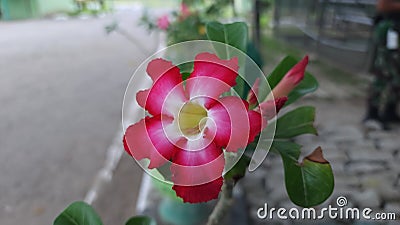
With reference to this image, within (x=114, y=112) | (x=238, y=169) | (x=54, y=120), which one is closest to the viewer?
(x=238, y=169)

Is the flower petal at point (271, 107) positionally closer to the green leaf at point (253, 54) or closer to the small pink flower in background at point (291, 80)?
the small pink flower in background at point (291, 80)

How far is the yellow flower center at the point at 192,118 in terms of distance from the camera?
1.36ft

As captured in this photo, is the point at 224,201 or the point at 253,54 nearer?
the point at 224,201

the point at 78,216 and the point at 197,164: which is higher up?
the point at 197,164

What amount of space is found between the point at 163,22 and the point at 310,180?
160cm

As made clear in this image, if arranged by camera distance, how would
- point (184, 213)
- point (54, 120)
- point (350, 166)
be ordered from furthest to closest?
1. point (54, 120)
2. point (350, 166)
3. point (184, 213)

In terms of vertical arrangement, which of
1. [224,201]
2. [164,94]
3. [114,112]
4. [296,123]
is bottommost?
[114,112]

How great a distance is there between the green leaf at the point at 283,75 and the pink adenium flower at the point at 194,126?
0.16 meters

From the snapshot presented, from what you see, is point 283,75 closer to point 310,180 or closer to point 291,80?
point 291,80

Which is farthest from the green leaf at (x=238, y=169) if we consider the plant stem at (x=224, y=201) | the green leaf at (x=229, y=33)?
the green leaf at (x=229, y=33)

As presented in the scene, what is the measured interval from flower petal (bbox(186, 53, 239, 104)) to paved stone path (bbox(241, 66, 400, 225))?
0.57 metres

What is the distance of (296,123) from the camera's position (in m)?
0.59

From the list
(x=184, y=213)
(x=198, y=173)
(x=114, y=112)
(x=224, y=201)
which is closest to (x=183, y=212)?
(x=184, y=213)

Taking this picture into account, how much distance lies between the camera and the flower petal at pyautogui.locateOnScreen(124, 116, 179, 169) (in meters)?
0.40
